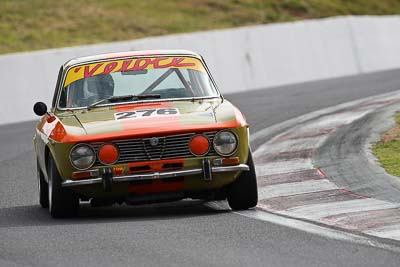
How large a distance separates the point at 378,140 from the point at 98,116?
207 inches

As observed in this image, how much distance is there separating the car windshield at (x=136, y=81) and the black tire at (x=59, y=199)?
1.05 metres

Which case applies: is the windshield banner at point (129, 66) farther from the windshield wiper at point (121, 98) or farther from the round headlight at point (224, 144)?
the round headlight at point (224, 144)

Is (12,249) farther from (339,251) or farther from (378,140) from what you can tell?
(378,140)

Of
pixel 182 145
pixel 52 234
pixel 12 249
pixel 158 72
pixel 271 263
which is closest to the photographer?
pixel 271 263

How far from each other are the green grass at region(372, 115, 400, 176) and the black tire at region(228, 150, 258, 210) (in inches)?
76.4

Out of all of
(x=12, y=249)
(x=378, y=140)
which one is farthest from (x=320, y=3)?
(x=12, y=249)

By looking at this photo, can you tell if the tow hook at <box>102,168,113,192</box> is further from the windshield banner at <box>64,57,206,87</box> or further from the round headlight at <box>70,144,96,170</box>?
the windshield banner at <box>64,57,206,87</box>

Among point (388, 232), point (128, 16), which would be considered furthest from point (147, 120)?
point (128, 16)

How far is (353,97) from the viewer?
23359mm

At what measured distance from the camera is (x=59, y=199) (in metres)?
10.7

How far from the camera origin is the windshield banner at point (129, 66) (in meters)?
11.9

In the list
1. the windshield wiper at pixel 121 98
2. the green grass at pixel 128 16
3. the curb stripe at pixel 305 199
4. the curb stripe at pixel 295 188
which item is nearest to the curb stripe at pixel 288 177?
the curb stripe at pixel 295 188

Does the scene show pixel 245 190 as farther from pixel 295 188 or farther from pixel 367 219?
pixel 367 219

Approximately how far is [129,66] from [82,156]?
1.63 m
